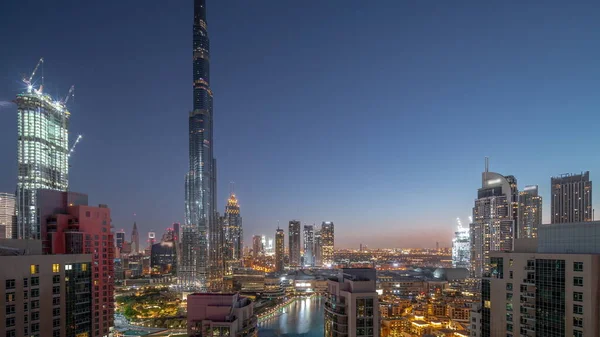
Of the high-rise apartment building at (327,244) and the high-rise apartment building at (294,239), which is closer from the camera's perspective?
the high-rise apartment building at (294,239)

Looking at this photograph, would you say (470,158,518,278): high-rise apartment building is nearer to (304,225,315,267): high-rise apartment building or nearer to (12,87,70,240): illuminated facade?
(304,225,315,267): high-rise apartment building

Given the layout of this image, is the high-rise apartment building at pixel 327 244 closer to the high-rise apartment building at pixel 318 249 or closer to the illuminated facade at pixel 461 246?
the high-rise apartment building at pixel 318 249

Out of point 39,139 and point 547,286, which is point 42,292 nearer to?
point 547,286

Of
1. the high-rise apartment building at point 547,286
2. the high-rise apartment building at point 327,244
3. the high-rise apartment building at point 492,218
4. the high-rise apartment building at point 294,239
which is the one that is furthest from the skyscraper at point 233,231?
the high-rise apartment building at point 547,286

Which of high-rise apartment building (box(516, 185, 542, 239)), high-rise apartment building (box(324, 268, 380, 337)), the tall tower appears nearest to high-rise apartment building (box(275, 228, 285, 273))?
the tall tower

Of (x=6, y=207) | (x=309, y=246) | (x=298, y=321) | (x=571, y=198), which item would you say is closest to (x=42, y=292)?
(x=6, y=207)
